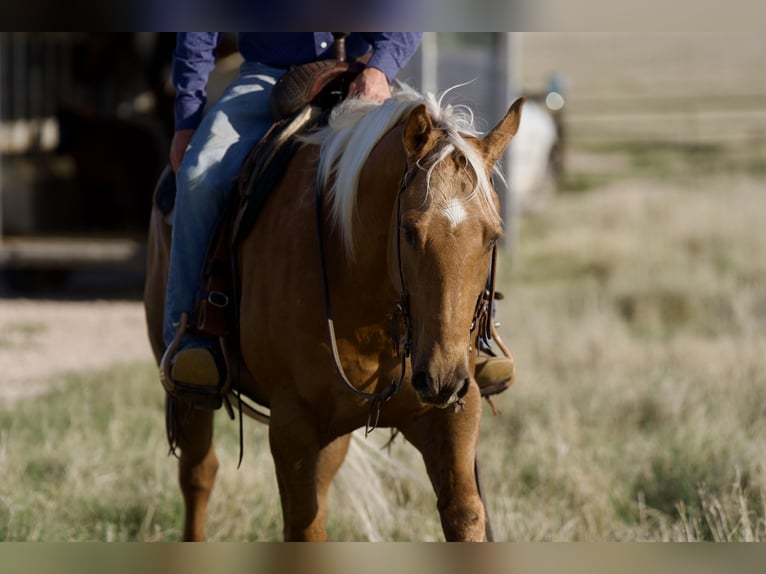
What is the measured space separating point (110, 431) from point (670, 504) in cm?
293

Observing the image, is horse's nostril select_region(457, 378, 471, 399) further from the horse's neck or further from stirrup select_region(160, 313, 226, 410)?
stirrup select_region(160, 313, 226, 410)

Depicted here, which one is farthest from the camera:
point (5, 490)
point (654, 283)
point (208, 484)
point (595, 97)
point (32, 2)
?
point (595, 97)

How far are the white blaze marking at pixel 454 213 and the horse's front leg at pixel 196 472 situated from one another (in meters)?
2.17

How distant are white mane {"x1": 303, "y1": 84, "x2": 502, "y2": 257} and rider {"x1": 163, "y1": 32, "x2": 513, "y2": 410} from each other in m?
0.24

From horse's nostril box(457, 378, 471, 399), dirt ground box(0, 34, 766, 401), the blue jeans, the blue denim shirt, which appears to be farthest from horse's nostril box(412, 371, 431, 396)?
dirt ground box(0, 34, 766, 401)

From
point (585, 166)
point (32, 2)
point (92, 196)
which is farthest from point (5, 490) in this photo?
point (585, 166)

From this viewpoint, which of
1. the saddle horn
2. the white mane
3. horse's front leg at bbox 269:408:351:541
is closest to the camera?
the white mane

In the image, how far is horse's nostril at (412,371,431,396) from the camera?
2.98m

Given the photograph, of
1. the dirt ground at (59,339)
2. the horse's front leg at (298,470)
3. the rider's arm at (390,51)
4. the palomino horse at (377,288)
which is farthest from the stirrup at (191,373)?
the dirt ground at (59,339)

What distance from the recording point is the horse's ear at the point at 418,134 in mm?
3146

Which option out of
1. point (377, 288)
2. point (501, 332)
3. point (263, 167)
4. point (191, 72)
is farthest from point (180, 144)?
point (501, 332)

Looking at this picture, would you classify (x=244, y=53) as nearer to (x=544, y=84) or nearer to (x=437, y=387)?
(x=437, y=387)

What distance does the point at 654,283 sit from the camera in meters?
11.4

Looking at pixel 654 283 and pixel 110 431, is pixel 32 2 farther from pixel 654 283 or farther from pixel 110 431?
pixel 654 283
